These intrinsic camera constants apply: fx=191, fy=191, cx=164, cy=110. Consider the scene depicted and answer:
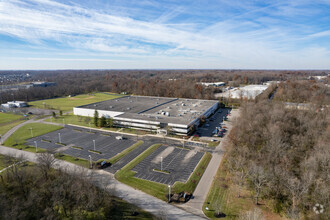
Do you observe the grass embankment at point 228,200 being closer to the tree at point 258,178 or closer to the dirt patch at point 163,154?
the tree at point 258,178

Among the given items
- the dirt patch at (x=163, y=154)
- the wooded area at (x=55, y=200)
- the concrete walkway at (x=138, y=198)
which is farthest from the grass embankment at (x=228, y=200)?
the dirt patch at (x=163, y=154)

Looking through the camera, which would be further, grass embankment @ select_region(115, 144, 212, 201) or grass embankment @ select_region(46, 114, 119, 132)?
grass embankment @ select_region(46, 114, 119, 132)

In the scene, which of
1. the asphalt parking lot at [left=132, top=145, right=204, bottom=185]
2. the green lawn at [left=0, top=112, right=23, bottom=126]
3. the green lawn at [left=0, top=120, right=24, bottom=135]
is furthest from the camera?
the green lawn at [left=0, top=112, right=23, bottom=126]

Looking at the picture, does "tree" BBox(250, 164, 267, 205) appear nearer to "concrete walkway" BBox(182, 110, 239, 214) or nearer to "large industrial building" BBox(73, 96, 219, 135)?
"concrete walkway" BBox(182, 110, 239, 214)

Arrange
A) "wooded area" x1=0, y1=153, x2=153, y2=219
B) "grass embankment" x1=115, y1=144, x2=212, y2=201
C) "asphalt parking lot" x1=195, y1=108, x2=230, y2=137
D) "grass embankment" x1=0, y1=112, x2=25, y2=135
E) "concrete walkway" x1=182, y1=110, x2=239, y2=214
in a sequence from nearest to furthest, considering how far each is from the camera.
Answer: "wooded area" x1=0, y1=153, x2=153, y2=219
"concrete walkway" x1=182, y1=110, x2=239, y2=214
"grass embankment" x1=115, y1=144, x2=212, y2=201
"asphalt parking lot" x1=195, y1=108, x2=230, y2=137
"grass embankment" x1=0, y1=112, x2=25, y2=135

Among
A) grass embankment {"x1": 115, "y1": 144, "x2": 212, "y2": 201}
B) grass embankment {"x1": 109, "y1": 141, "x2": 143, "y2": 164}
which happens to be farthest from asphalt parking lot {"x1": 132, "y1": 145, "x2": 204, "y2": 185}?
grass embankment {"x1": 109, "y1": 141, "x2": 143, "y2": 164}

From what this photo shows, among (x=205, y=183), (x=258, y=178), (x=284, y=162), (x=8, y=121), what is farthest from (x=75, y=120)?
(x=284, y=162)

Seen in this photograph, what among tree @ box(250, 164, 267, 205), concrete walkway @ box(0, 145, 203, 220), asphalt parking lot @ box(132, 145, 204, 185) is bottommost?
concrete walkway @ box(0, 145, 203, 220)

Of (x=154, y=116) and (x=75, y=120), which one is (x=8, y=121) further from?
(x=154, y=116)
